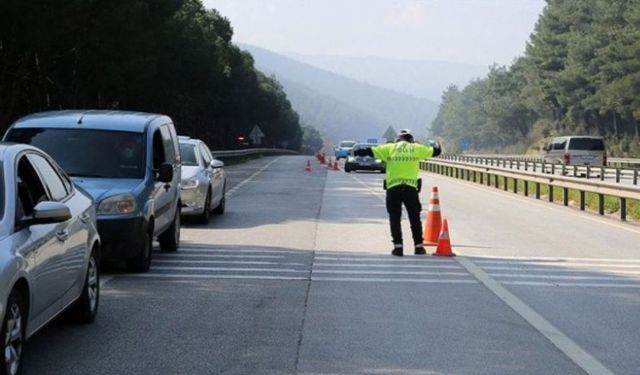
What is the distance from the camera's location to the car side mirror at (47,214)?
7234mm

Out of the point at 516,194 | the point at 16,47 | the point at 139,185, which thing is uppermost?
the point at 16,47

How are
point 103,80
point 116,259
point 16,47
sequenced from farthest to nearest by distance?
point 103,80 → point 16,47 → point 116,259

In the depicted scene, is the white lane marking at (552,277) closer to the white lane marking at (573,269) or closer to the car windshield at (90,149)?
the white lane marking at (573,269)

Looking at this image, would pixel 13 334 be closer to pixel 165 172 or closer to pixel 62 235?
pixel 62 235

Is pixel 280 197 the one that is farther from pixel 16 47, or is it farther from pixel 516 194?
pixel 16 47

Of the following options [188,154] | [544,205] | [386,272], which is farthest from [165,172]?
[544,205]

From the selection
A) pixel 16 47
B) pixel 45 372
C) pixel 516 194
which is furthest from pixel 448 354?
pixel 16 47

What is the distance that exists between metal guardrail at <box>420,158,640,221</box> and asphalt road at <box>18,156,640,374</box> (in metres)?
4.77

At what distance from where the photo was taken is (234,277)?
12.7 meters

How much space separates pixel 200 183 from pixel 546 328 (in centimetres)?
1163

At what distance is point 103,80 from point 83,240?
43.7 m

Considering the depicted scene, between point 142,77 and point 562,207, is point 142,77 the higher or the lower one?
the higher one

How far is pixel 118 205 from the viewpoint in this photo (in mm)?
12438

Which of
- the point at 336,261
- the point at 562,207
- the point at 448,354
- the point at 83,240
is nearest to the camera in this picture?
the point at 448,354
